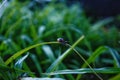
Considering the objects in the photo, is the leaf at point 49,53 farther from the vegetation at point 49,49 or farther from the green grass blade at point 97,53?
the green grass blade at point 97,53

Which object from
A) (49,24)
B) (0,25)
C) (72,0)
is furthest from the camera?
(72,0)

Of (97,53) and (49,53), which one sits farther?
(49,53)

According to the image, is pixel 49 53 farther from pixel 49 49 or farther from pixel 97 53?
pixel 97 53

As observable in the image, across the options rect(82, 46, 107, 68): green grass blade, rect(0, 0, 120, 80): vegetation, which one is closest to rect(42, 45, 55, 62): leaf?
rect(0, 0, 120, 80): vegetation

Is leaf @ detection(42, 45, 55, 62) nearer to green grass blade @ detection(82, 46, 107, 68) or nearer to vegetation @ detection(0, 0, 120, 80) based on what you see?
vegetation @ detection(0, 0, 120, 80)

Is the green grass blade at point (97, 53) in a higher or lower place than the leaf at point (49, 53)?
higher

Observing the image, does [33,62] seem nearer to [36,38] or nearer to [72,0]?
[36,38]

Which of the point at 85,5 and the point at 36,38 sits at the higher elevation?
the point at 36,38

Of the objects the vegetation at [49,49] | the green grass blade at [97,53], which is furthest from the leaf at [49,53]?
the green grass blade at [97,53]

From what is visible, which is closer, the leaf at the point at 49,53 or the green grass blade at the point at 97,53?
the green grass blade at the point at 97,53

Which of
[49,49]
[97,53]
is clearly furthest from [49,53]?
[97,53]

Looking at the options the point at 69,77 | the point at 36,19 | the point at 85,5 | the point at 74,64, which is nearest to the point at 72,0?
the point at 85,5
